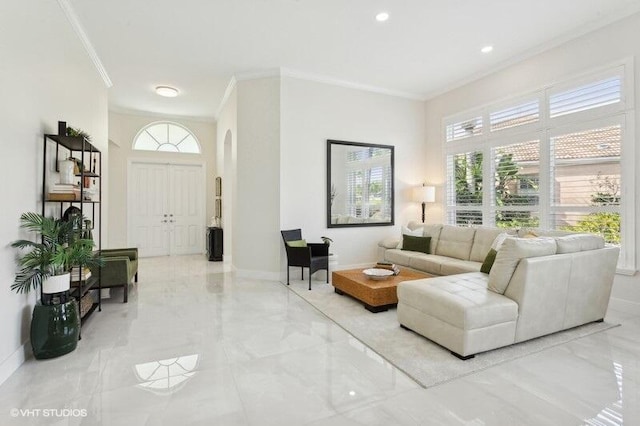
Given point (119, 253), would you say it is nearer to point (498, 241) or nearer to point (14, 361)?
point (14, 361)

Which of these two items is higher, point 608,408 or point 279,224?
point 279,224

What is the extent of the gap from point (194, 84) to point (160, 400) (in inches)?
204

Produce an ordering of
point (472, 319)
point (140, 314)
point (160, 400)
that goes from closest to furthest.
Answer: point (160, 400), point (472, 319), point (140, 314)

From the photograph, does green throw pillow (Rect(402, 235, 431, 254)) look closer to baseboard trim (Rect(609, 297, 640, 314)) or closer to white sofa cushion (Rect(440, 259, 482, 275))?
white sofa cushion (Rect(440, 259, 482, 275))

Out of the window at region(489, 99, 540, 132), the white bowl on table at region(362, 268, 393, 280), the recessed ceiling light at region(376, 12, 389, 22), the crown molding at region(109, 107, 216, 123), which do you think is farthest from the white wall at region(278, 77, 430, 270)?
the crown molding at region(109, 107, 216, 123)

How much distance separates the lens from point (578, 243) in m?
3.00

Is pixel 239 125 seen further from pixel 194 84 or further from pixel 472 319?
pixel 472 319

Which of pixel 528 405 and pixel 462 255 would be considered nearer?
pixel 528 405

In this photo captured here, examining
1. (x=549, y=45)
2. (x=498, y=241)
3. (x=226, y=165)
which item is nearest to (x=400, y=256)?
(x=498, y=241)

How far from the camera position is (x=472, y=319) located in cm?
247

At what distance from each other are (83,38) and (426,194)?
5.62 meters

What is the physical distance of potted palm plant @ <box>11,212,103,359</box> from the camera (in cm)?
246

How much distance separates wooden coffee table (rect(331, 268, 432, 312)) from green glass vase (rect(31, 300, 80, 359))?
9.03ft

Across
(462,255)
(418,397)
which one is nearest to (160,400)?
(418,397)
